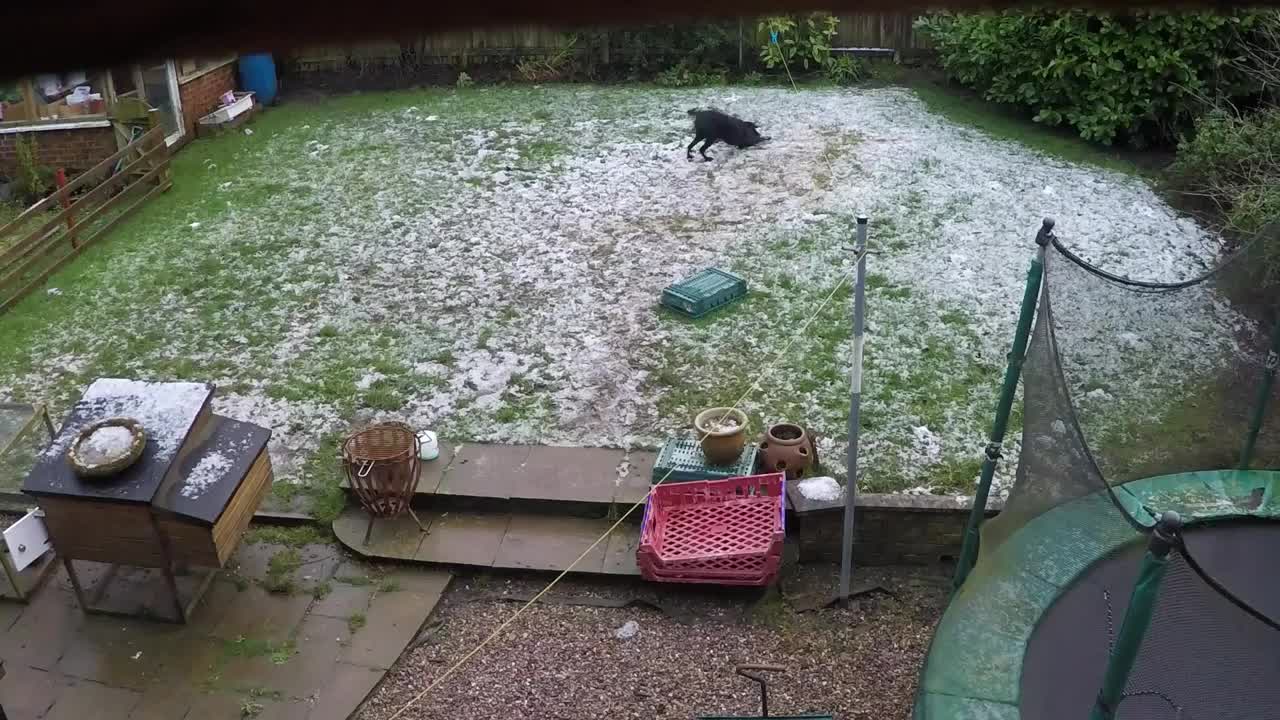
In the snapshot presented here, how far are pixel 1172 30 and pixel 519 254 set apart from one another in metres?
6.87

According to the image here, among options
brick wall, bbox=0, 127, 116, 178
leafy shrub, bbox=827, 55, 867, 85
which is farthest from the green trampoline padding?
brick wall, bbox=0, 127, 116, 178

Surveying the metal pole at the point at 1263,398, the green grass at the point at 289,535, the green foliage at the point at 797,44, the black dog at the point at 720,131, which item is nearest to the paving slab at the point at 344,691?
the green grass at the point at 289,535

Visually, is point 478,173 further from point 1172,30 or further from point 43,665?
point 1172,30

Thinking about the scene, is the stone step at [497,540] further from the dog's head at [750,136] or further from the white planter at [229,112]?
the white planter at [229,112]

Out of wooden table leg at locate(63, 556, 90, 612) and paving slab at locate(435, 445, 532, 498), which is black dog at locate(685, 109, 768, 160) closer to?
paving slab at locate(435, 445, 532, 498)

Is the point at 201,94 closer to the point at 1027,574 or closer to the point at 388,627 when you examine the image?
the point at 388,627

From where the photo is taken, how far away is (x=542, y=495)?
561cm

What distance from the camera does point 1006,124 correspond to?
10742mm

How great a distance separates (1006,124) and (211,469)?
917cm

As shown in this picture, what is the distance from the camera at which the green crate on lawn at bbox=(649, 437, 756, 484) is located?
544 centimetres

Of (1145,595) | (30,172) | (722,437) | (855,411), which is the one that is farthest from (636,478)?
(30,172)

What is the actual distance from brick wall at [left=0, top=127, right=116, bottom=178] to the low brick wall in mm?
8743

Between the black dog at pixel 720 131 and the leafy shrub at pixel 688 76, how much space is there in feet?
8.33

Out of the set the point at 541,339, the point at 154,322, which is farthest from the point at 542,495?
the point at 154,322
